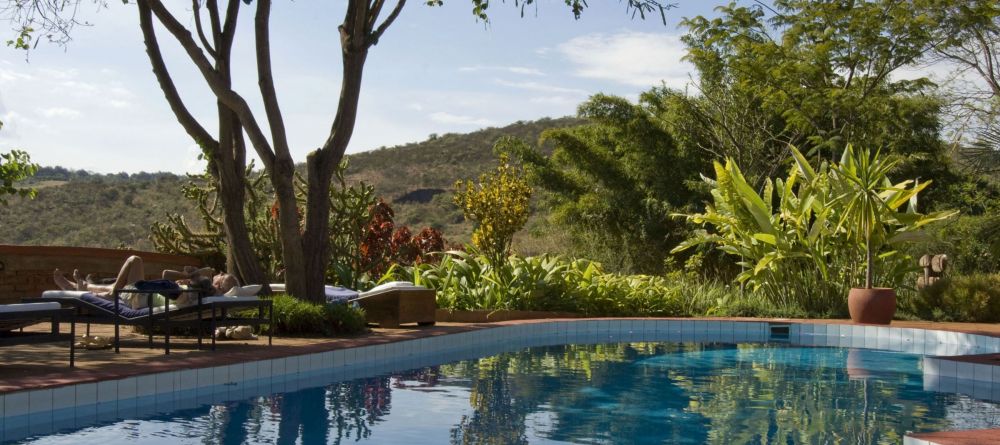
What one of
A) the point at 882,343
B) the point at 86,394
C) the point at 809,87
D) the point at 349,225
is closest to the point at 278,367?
the point at 86,394

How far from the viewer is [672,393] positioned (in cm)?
747

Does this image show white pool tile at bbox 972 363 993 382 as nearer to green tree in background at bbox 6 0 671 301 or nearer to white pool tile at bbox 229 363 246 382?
green tree in background at bbox 6 0 671 301

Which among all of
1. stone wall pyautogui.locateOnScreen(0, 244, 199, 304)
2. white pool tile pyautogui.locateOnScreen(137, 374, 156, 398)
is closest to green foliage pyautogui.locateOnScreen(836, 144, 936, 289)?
stone wall pyautogui.locateOnScreen(0, 244, 199, 304)

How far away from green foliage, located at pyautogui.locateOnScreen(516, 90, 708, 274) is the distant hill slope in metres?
13.0

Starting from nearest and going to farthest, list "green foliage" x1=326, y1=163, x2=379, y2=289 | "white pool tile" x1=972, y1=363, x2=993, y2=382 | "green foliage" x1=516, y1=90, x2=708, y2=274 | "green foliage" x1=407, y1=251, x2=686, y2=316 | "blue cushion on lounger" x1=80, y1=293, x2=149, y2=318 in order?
"white pool tile" x1=972, y1=363, x2=993, y2=382
"blue cushion on lounger" x1=80, y1=293, x2=149, y2=318
"green foliage" x1=407, y1=251, x2=686, y2=316
"green foliage" x1=326, y1=163, x2=379, y2=289
"green foliage" x1=516, y1=90, x2=708, y2=274

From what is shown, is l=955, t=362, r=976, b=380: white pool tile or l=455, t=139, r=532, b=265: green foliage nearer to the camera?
l=955, t=362, r=976, b=380: white pool tile

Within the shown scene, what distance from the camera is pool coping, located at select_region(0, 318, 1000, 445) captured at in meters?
5.88

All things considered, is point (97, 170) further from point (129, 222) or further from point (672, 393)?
point (672, 393)

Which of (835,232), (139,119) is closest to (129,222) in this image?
(139,119)

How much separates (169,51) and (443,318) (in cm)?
455

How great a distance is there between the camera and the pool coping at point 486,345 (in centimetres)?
588

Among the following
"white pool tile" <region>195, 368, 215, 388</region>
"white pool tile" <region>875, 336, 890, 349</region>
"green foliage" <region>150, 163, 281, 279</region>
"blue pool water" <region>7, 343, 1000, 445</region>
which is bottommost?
"blue pool water" <region>7, 343, 1000, 445</region>

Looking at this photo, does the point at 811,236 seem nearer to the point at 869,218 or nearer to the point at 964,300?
the point at 869,218

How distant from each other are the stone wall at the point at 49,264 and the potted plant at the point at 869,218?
28.2ft
